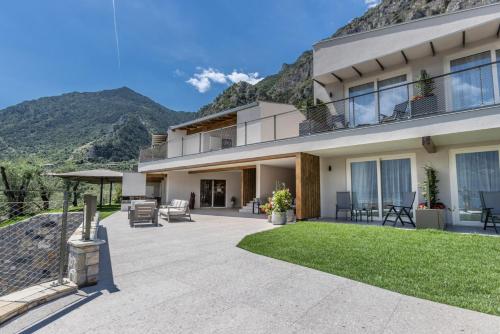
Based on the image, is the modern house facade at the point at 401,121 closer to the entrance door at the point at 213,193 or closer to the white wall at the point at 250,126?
the white wall at the point at 250,126

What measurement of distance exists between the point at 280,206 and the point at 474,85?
7.13m

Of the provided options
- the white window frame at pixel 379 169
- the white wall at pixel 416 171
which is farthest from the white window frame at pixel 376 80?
the white wall at pixel 416 171

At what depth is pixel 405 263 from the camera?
473 cm

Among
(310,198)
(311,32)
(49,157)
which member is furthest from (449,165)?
(49,157)

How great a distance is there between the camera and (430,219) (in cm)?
752

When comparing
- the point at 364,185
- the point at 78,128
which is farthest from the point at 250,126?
the point at 78,128

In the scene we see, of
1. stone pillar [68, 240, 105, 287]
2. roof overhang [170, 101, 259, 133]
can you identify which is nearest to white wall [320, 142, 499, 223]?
roof overhang [170, 101, 259, 133]

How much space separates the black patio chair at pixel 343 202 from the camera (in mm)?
10062

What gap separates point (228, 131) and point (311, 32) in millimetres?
24286

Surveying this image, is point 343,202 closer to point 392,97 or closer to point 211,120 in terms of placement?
point 392,97

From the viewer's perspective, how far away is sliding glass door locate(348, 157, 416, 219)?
9.49 m

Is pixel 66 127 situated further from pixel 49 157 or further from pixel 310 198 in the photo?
pixel 310 198

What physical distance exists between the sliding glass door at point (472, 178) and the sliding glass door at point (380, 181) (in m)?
1.22

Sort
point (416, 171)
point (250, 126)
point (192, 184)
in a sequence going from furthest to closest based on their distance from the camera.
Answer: point (192, 184), point (250, 126), point (416, 171)
